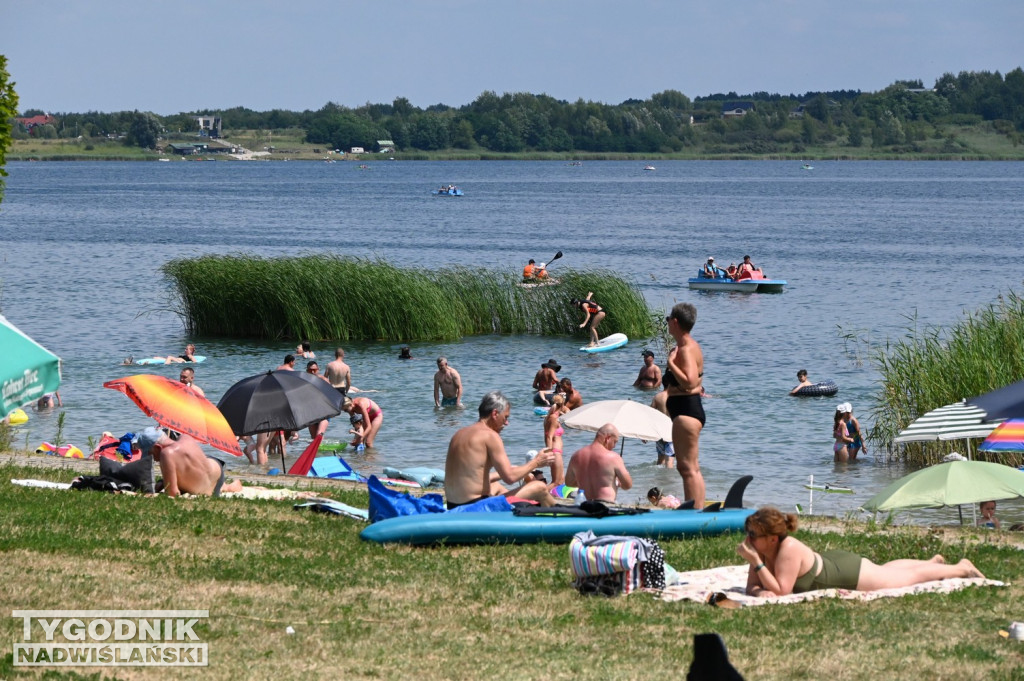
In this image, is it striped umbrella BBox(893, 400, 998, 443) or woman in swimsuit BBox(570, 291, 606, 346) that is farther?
woman in swimsuit BBox(570, 291, 606, 346)

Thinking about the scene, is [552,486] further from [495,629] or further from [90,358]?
[90,358]

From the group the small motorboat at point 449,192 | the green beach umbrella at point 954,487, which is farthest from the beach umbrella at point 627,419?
the small motorboat at point 449,192

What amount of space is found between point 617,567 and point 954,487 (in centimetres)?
420

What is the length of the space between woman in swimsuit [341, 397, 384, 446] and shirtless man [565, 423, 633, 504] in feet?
27.0

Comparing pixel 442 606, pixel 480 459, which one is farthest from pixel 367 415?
pixel 442 606

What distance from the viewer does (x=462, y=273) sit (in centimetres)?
3362

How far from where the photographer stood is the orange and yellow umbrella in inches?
546

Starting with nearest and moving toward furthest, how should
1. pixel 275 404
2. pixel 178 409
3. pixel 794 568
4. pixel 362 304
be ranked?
pixel 794 568, pixel 178 409, pixel 275 404, pixel 362 304

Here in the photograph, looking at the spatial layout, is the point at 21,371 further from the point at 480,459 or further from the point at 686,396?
the point at 686,396

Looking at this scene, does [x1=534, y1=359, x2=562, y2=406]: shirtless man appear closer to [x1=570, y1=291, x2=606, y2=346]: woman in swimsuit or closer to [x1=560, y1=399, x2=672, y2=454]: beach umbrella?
[x1=560, y1=399, x2=672, y2=454]: beach umbrella

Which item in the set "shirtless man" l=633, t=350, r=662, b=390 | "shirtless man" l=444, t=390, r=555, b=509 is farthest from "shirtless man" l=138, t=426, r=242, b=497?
"shirtless man" l=633, t=350, r=662, b=390

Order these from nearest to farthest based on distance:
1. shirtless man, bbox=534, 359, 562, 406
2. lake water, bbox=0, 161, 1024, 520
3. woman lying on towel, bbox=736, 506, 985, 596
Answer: woman lying on towel, bbox=736, 506, 985, 596, lake water, bbox=0, 161, 1024, 520, shirtless man, bbox=534, 359, 562, 406

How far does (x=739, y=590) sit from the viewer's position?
29.3 feet

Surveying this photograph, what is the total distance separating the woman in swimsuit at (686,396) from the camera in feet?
37.3
